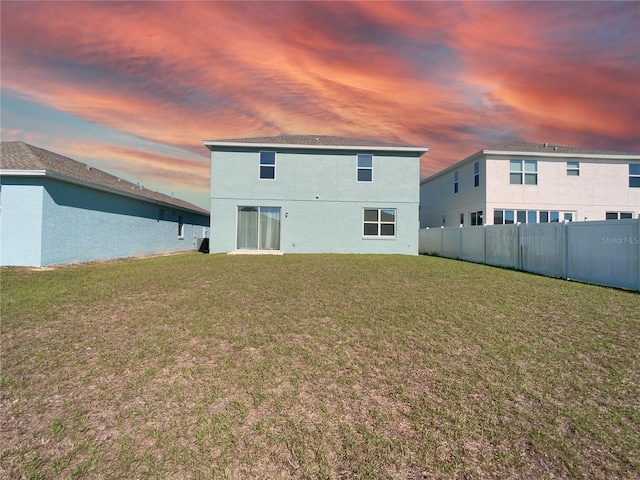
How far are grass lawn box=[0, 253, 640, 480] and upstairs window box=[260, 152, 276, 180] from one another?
12163 mm

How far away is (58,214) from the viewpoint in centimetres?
1404

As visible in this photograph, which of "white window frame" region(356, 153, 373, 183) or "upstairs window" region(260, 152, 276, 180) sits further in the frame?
"white window frame" region(356, 153, 373, 183)

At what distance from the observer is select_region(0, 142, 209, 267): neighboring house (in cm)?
1316

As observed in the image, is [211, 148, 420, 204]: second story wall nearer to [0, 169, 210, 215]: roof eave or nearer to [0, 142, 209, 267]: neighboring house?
[0, 169, 210, 215]: roof eave

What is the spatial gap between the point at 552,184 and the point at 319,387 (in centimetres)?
2300

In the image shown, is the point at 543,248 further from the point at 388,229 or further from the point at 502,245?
the point at 388,229

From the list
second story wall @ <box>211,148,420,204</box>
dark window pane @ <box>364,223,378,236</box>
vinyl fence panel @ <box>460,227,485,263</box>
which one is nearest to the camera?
vinyl fence panel @ <box>460,227,485,263</box>

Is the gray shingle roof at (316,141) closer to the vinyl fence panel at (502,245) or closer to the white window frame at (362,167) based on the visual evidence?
the white window frame at (362,167)

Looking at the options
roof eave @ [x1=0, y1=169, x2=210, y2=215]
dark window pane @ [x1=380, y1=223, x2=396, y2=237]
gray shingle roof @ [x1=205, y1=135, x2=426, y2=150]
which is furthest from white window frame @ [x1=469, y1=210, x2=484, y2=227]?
roof eave @ [x1=0, y1=169, x2=210, y2=215]

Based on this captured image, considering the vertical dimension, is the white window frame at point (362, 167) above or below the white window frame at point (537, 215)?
above

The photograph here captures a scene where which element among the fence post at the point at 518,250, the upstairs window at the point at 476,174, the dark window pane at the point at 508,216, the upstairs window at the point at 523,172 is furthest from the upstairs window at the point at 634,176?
the fence post at the point at 518,250

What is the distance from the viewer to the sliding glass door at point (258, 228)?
60.4 feet

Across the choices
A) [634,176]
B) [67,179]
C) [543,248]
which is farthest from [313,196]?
[634,176]

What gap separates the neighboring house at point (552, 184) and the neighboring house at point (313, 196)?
16.8 ft
